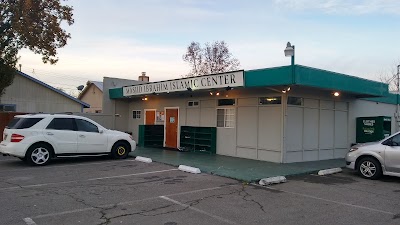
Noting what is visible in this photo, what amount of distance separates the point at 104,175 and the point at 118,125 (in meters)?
11.3

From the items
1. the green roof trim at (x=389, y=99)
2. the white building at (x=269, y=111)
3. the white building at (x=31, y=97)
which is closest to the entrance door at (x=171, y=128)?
the white building at (x=269, y=111)

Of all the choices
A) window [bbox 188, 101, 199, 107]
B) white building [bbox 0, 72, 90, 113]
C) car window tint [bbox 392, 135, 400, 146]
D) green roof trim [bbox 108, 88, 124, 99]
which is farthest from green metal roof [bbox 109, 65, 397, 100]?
white building [bbox 0, 72, 90, 113]

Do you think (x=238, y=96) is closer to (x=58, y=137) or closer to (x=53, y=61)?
(x=58, y=137)

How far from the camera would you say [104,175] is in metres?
10.6

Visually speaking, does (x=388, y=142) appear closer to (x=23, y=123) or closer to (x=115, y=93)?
(x=23, y=123)

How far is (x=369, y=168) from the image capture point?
1079 cm

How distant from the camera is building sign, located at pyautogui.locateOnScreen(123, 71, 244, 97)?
13050mm

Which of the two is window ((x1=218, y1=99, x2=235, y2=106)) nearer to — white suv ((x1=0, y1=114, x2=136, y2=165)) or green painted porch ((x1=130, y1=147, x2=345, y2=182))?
green painted porch ((x1=130, y1=147, x2=345, y2=182))

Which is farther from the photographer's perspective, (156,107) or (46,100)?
(46,100)

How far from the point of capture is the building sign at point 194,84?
13050mm

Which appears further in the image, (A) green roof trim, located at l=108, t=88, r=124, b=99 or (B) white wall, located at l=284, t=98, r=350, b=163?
(A) green roof trim, located at l=108, t=88, r=124, b=99

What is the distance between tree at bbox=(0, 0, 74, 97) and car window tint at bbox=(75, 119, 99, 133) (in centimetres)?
895

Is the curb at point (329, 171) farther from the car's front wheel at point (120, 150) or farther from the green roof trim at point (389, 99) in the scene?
the green roof trim at point (389, 99)

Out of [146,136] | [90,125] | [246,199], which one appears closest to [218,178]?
[246,199]
